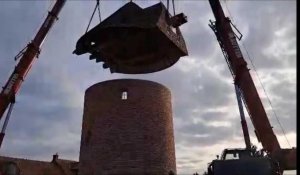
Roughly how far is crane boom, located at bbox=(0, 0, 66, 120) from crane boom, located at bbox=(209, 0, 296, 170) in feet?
22.2

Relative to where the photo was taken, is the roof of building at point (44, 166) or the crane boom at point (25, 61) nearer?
the crane boom at point (25, 61)

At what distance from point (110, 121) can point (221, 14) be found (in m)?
6.03

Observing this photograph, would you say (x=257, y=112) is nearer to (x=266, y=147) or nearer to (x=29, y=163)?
(x=266, y=147)

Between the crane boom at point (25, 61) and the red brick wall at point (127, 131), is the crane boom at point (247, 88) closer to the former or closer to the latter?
the red brick wall at point (127, 131)

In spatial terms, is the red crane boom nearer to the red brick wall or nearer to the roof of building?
the red brick wall

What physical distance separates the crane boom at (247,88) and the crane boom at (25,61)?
6780mm

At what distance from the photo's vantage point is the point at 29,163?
67.1ft

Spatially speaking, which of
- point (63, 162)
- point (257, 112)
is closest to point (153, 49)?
point (257, 112)

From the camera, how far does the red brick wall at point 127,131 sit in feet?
43.8

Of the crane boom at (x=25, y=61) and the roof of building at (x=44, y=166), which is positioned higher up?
the crane boom at (x=25, y=61)

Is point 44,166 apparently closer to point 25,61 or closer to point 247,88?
point 25,61

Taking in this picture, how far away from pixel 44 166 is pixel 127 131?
10.2 meters

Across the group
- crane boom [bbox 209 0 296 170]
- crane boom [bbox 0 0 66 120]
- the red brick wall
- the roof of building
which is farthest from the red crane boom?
the roof of building

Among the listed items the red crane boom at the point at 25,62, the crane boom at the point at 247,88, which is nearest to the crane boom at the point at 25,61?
the red crane boom at the point at 25,62
